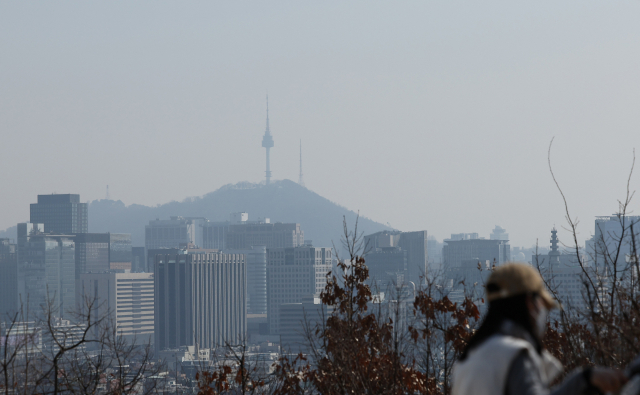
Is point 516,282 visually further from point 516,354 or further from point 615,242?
point 615,242

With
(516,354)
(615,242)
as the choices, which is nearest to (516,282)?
(516,354)

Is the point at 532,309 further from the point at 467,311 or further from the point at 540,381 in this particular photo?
the point at 467,311

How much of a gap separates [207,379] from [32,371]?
3592mm

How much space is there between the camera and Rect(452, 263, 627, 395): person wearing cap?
314 cm

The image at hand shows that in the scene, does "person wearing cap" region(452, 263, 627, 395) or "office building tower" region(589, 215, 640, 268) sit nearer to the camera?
"person wearing cap" region(452, 263, 627, 395)

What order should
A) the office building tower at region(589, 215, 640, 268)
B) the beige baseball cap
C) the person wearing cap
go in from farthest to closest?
the office building tower at region(589, 215, 640, 268) → the beige baseball cap → the person wearing cap

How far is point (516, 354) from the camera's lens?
3162mm

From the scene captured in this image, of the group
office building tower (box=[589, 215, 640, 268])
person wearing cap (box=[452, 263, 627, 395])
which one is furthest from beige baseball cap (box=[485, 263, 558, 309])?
office building tower (box=[589, 215, 640, 268])

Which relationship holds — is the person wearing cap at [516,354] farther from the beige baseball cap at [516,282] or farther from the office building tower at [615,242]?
the office building tower at [615,242]

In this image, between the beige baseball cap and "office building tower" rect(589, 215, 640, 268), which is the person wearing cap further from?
"office building tower" rect(589, 215, 640, 268)

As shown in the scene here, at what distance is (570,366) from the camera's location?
791 centimetres

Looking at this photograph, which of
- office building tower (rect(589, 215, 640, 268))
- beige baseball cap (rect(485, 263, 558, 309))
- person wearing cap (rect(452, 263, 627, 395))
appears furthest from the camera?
office building tower (rect(589, 215, 640, 268))

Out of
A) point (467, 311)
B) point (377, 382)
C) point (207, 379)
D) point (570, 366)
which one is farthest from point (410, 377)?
point (207, 379)

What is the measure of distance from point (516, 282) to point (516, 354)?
0.33 meters
